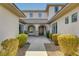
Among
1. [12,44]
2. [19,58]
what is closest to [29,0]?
[19,58]

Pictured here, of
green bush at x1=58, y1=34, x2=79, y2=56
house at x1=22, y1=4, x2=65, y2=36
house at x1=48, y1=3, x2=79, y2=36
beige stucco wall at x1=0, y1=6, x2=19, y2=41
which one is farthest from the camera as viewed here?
house at x1=22, y1=4, x2=65, y2=36

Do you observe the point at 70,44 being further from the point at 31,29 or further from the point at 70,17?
the point at 31,29

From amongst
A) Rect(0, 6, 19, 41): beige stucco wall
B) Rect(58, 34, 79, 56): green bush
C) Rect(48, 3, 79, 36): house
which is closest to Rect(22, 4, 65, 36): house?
Rect(48, 3, 79, 36): house

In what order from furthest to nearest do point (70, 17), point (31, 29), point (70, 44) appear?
point (31, 29)
point (70, 17)
point (70, 44)

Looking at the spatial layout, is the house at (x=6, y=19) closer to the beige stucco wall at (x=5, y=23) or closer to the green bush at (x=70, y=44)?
the beige stucco wall at (x=5, y=23)

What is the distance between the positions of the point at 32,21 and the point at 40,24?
1822 mm

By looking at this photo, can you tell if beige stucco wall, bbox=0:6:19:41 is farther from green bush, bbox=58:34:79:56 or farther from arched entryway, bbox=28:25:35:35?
arched entryway, bbox=28:25:35:35

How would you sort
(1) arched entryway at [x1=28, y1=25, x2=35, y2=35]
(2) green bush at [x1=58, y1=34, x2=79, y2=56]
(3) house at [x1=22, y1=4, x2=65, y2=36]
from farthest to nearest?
(1) arched entryway at [x1=28, y1=25, x2=35, y2=35] → (3) house at [x1=22, y1=4, x2=65, y2=36] → (2) green bush at [x1=58, y1=34, x2=79, y2=56]

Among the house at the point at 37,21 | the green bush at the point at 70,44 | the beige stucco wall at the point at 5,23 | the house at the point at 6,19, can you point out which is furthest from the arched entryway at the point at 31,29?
the green bush at the point at 70,44

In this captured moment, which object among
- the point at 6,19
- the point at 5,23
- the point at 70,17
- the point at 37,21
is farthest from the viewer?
the point at 37,21

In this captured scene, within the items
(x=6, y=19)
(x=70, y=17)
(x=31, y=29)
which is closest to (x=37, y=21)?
(x=31, y=29)

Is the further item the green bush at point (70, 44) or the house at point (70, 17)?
the house at point (70, 17)

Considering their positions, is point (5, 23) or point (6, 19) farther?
point (6, 19)

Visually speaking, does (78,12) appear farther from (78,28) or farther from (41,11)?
(41,11)
